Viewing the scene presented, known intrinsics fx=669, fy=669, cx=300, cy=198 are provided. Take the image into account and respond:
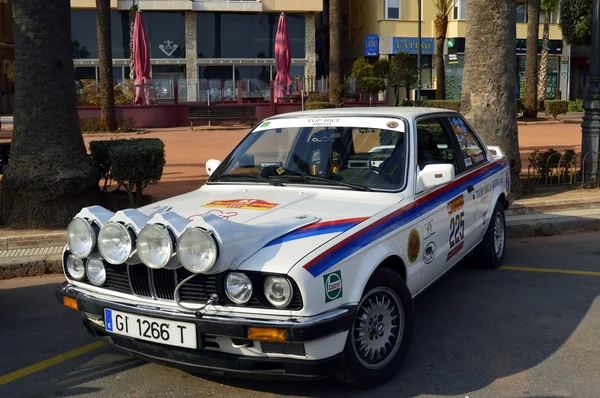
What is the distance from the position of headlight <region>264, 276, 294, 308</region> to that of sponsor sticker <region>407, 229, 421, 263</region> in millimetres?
1209

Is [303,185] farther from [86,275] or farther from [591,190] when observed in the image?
[591,190]

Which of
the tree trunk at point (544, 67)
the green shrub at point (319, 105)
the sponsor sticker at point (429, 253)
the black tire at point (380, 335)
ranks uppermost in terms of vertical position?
the tree trunk at point (544, 67)

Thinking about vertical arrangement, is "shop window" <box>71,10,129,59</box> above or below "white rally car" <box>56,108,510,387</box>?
above

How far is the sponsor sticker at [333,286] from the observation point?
3.52 meters

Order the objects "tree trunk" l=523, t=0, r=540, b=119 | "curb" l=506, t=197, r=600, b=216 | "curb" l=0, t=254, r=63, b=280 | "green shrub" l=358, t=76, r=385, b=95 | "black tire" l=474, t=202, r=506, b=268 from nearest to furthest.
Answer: "black tire" l=474, t=202, r=506, b=268
"curb" l=0, t=254, r=63, b=280
"curb" l=506, t=197, r=600, b=216
"tree trunk" l=523, t=0, r=540, b=119
"green shrub" l=358, t=76, r=385, b=95

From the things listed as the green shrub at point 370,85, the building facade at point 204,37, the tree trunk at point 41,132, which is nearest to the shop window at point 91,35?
the building facade at point 204,37

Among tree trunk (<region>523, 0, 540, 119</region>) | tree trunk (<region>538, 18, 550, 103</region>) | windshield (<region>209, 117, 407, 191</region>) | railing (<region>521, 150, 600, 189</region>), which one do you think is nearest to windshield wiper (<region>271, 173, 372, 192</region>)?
windshield (<region>209, 117, 407, 191</region>)

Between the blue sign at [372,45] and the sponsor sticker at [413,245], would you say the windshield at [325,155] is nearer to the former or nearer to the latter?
the sponsor sticker at [413,245]

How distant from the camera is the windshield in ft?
15.6

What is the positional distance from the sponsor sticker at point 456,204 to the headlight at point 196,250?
2278 millimetres

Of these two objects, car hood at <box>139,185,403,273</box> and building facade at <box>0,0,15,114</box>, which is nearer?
car hood at <box>139,185,403,273</box>

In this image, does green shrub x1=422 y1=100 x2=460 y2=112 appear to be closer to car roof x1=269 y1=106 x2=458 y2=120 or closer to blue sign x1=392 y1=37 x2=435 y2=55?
blue sign x1=392 y1=37 x2=435 y2=55

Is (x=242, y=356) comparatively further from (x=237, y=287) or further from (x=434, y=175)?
(x=434, y=175)

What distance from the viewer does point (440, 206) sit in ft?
16.2
